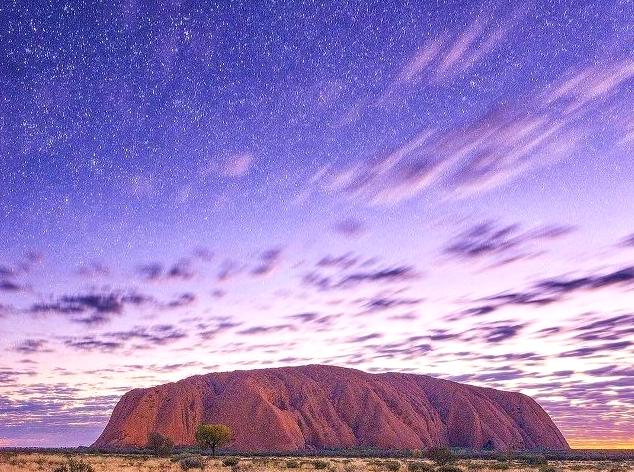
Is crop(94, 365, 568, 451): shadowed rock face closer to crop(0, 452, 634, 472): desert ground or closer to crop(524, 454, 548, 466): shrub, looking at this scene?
crop(524, 454, 548, 466): shrub

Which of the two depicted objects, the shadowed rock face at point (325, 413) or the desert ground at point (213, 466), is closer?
the desert ground at point (213, 466)

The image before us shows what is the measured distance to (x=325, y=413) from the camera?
548ft

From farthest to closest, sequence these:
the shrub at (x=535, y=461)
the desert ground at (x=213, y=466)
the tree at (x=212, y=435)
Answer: the tree at (x=212, y=435), the shrub at (x=535, y=461), the desert ground at (x=213, y=466)

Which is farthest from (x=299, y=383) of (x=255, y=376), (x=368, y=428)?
(x=368, y=428)

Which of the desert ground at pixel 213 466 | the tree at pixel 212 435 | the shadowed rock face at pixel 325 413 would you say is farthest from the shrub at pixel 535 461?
the shadowed rock face at pixel 325 413

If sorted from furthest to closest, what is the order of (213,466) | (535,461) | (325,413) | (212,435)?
(325,413)
(212,435)
(535,461)
(213,466)

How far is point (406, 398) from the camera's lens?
185 meters

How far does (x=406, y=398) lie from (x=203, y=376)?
67.7 metres

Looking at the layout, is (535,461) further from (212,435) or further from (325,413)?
(325,413)

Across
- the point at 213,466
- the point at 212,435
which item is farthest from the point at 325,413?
the point at 213,466

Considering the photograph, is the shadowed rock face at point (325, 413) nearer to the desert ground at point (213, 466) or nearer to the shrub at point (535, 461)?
the shrub at point (535, 461)

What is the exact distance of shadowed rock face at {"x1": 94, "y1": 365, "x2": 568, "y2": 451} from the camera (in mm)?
147875

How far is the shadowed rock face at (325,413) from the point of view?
148 m

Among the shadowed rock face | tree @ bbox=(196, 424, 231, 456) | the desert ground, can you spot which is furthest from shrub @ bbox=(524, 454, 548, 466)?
the shadowed rock face
